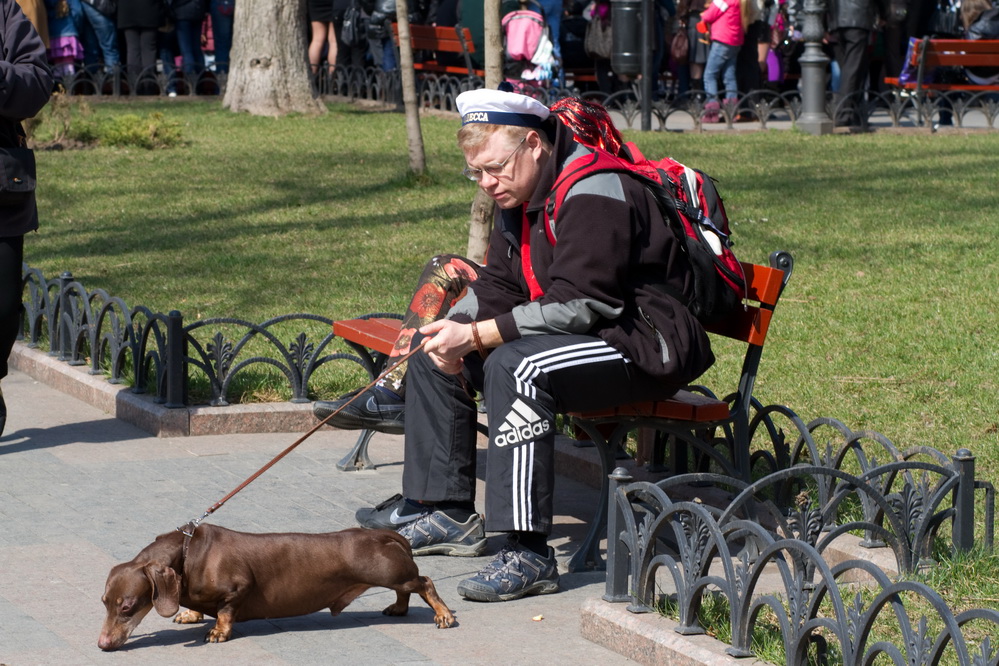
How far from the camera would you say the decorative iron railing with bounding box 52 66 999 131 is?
51.5 ft

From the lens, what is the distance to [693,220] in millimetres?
4465

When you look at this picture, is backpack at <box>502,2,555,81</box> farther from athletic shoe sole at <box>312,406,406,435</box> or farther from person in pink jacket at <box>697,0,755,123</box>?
athletic shoe sole at <box>312,406,406,435</box>

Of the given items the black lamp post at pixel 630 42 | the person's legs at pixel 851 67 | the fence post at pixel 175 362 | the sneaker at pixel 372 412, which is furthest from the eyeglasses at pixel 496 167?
the person's legs at pixel 851 67

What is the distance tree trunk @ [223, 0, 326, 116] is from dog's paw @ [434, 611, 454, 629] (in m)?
Result: 13.7

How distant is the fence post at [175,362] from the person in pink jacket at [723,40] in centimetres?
1077

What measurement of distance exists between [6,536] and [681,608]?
2255 millimetres

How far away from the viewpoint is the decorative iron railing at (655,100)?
51.5 ft

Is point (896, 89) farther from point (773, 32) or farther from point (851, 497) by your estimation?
point (851, 497)

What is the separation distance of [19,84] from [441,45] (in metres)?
12.5

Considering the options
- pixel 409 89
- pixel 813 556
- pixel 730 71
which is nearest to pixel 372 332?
pixel 813 556

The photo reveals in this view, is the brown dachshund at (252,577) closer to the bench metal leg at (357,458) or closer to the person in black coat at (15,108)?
the bench metal leg at (357,458)

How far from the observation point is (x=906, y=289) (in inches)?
328

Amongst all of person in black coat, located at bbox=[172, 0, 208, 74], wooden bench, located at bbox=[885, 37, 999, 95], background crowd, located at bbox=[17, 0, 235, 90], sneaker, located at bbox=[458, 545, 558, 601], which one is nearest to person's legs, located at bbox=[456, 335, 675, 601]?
sneaker, located at bbox=[458, 545, 558, 601]

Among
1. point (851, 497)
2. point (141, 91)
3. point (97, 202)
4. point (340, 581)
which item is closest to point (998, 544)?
point (851, 497)
